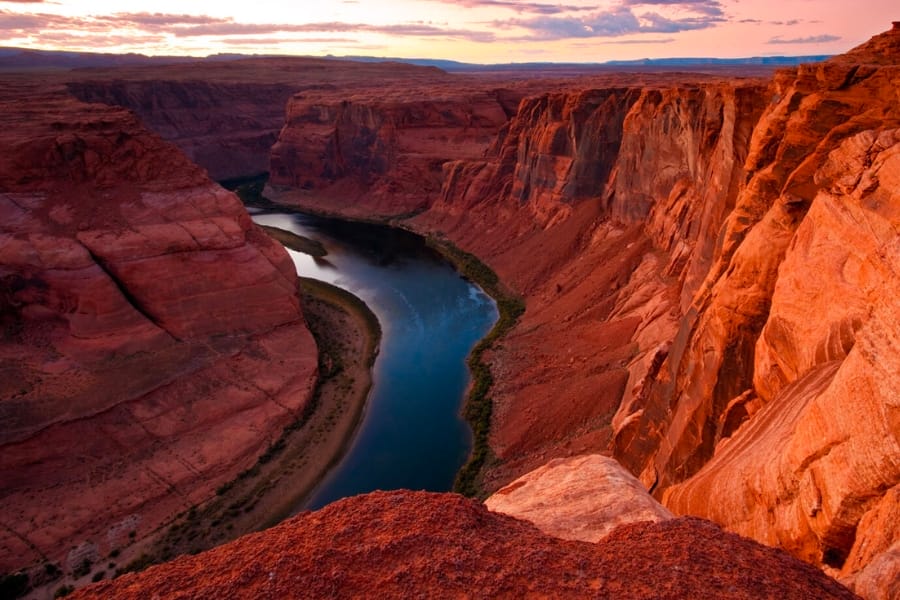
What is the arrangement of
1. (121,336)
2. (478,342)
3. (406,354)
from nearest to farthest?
(121,336) → (406,354) → (478,342)

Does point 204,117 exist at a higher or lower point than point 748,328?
higher

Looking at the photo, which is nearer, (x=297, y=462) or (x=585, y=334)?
(x=297, y=462)

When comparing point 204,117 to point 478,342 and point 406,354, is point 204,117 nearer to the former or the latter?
point 406,354

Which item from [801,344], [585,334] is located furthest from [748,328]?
[585,334]

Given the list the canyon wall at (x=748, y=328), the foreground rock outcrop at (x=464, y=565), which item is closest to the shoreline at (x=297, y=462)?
the canyon wall at (x=748, y=328)

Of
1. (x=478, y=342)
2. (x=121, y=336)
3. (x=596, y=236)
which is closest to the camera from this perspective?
(x=121, y=336)

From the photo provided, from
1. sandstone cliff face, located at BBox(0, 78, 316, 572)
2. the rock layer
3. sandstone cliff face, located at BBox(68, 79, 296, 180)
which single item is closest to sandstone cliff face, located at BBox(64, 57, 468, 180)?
sandstone cliff face, located at BBox(68, 79, 296, 180)

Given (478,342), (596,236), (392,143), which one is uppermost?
(392,143)

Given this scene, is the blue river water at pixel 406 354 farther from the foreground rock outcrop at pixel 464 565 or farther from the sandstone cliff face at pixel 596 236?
the foreground rock outcrop at pixel 464 565

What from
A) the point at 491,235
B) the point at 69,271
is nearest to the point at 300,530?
the point at 69,271
